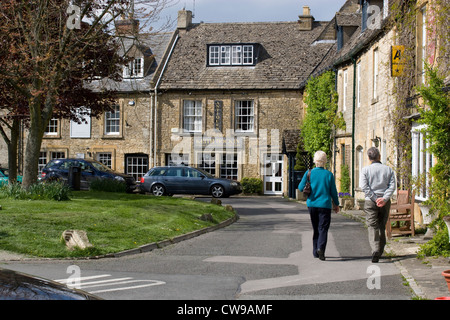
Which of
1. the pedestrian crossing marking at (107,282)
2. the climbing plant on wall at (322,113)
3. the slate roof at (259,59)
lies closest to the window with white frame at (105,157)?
the slate roof at (259,59)

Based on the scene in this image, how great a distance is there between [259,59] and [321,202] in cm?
2716

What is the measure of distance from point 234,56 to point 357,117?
1437cm

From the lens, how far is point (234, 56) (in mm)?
36719

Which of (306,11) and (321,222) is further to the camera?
(306,11)

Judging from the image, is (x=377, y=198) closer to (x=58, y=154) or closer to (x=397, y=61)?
(x=397, y=61)

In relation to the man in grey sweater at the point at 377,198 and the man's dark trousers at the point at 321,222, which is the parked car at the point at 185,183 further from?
the man in grey sweater at the point at 377,198

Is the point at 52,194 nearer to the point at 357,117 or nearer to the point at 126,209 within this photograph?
the point at 126,209

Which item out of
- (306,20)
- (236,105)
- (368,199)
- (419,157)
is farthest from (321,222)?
(306,20)

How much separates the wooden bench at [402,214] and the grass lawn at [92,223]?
461 centimetres

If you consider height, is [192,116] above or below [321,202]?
above

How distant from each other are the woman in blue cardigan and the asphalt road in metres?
0.35

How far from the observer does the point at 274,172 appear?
35.5 m

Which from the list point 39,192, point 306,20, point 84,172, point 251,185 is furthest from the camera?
point 306,20

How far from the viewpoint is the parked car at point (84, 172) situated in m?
28.8
